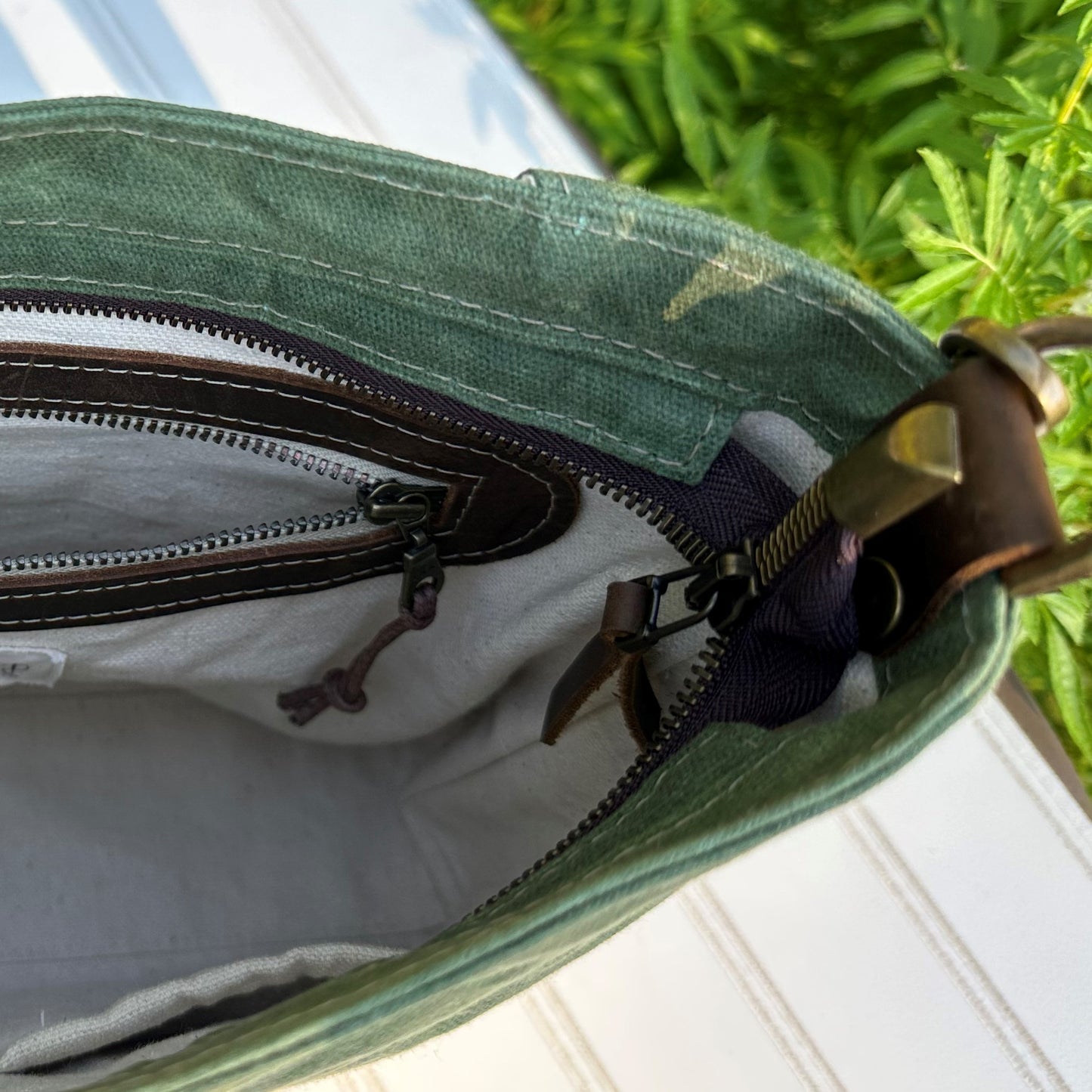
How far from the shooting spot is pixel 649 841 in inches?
13.6

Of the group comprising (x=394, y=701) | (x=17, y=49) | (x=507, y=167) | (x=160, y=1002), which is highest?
(x=17, y=49)

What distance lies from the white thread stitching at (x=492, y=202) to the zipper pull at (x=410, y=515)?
21 centimetres

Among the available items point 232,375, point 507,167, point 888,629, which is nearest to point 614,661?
point 888,629

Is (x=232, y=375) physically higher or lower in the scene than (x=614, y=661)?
higher

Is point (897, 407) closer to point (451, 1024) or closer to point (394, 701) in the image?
point (451, 1024)

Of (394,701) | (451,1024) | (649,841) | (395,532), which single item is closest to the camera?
(649,841)

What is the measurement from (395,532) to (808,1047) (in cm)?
46

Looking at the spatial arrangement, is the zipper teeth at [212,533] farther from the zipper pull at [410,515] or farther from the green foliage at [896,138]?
the green foliage at [896,138]

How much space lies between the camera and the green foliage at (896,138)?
87 centimetres

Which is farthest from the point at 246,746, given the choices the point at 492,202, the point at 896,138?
the point at 896,138

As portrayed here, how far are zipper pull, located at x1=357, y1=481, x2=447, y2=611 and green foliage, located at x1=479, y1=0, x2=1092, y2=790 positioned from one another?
1.67 feet

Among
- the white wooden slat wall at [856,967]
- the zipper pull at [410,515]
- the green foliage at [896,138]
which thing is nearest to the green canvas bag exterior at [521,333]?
the zipper pull at [410,515]

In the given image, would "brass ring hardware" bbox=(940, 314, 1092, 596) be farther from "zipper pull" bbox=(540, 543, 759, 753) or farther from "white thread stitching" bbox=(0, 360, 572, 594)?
"white thread stitching" bbox=(0, 360, 572, 594)

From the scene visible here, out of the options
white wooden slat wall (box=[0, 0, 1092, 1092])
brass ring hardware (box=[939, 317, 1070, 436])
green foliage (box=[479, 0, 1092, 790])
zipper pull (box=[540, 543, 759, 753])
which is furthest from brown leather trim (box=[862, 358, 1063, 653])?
green foliage (box=[479, 0, 1092, 790])
